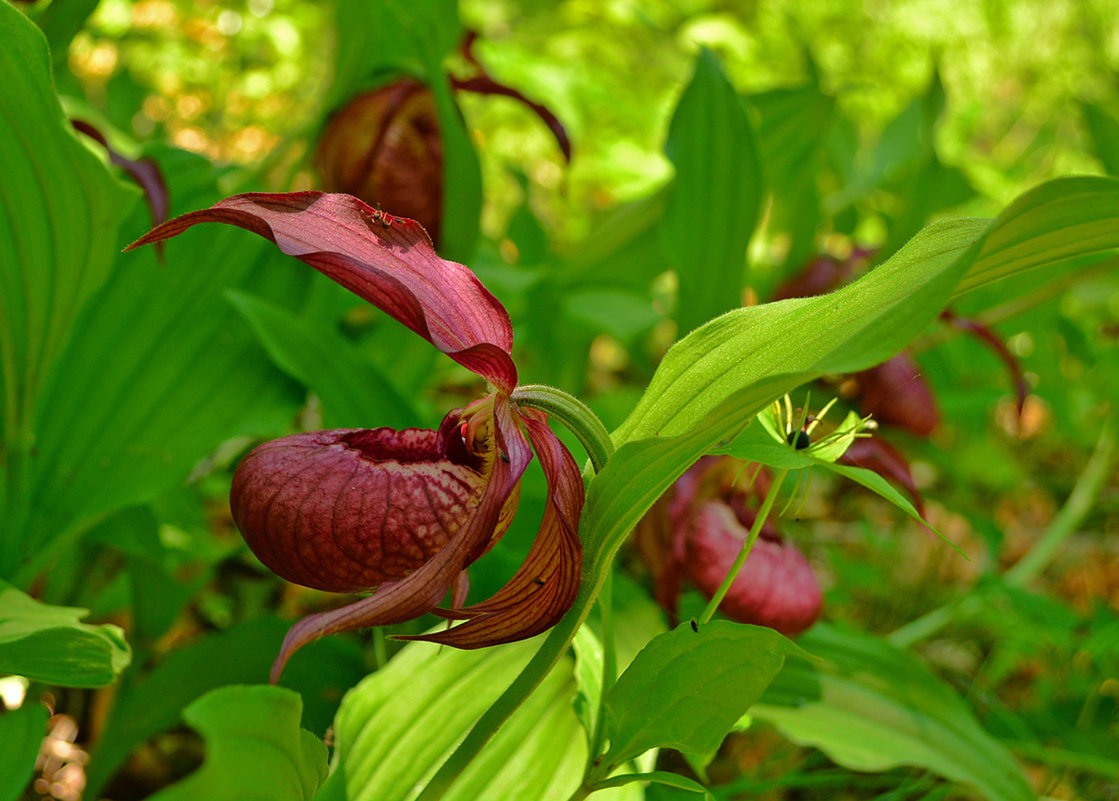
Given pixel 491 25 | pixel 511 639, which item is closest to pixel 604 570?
pixel 511 639

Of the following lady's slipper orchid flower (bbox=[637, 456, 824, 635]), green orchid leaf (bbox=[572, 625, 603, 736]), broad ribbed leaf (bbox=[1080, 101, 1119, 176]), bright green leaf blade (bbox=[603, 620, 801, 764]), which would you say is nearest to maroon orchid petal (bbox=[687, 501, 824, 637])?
lady's slipper orchid flower (bbox=[637, 456, 824, 635])

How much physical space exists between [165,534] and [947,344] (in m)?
1.36

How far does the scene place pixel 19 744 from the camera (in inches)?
27.7

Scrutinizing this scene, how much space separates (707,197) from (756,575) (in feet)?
1.49

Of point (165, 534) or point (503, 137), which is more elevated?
point (503, 137)

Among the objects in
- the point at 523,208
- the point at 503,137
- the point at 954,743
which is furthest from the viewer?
the point at 503,137

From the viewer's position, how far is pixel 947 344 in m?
1.54

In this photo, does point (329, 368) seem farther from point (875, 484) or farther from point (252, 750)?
point (875, 484)

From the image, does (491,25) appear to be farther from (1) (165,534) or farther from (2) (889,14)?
(1) (165,534)

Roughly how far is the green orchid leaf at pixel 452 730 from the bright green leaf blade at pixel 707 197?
1.53 ft

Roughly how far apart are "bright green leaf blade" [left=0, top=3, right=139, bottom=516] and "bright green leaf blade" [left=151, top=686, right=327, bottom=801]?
1.51ft

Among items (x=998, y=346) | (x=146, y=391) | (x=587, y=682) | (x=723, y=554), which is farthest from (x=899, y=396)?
(x=146, y=391)

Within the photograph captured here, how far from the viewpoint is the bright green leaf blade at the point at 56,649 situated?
1.92 ft

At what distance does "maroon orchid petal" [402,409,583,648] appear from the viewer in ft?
1.54
